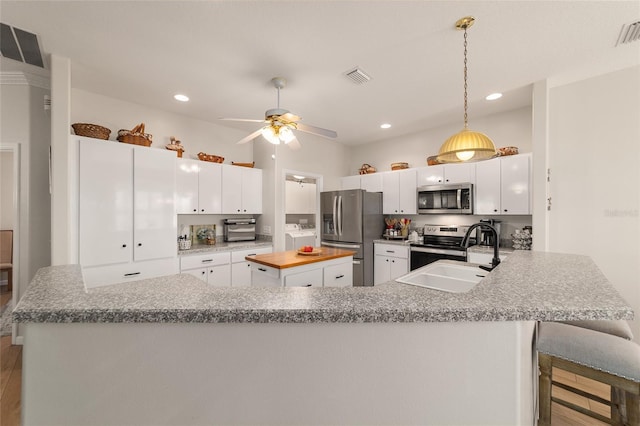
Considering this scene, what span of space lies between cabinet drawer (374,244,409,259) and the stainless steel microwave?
66cm

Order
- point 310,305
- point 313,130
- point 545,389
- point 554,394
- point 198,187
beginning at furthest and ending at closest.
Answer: point 198,187 → point 313,130 → point 554,394 → point 545,389 → point 310,305

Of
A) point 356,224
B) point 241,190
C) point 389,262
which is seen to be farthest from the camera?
point 356,224

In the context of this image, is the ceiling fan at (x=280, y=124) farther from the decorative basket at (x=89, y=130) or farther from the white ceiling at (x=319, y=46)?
the decorative basket at (x=89, y=130)

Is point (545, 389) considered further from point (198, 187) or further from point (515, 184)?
point (198, 187)

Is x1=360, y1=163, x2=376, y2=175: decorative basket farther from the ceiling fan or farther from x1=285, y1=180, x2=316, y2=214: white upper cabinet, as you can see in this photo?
the ceiling fan

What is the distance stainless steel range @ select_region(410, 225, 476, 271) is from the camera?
3648 mm

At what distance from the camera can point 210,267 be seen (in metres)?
3.52

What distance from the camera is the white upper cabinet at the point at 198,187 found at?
352 cm

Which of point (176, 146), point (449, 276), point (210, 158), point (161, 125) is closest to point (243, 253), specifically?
point (210, 158)

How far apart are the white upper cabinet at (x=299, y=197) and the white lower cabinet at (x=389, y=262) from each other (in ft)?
7.60

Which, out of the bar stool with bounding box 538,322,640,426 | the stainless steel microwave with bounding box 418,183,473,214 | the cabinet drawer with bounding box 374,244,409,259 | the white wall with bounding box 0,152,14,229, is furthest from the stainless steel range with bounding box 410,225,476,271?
the white wall with bounding box 0,152,14,229

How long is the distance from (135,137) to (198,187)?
3.10 feet

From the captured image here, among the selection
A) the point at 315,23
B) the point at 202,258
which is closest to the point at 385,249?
the point at 202,258

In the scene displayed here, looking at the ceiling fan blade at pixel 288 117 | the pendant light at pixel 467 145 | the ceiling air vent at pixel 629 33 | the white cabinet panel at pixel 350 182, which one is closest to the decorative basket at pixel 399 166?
the white cabinet panel at pixel 350 182
